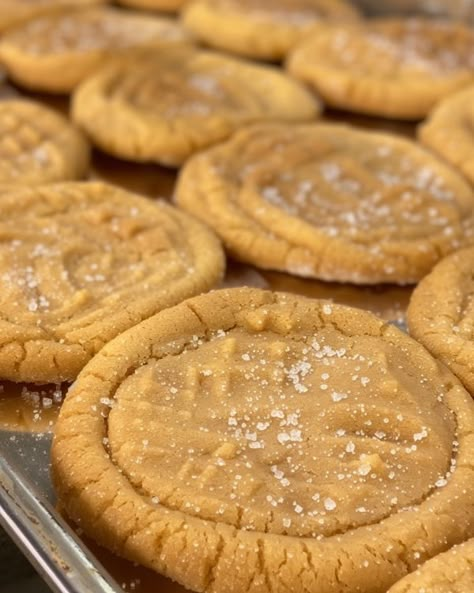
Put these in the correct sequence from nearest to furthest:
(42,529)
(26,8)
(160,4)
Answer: (42,529), (26,8), (160,4)

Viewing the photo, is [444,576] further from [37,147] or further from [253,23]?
[253,23]

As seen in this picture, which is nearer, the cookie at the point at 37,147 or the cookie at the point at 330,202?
the cookie at the point at 330,202

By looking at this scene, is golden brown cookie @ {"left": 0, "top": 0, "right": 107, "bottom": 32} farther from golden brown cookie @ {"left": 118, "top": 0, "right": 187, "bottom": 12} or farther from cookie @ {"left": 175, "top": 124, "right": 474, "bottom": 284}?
cookie @ {"left": 175, "top": 124, "right": 474, "bottom": 284}

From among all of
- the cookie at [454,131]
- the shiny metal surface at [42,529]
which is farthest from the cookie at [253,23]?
the shiny metal surface at [42,529]

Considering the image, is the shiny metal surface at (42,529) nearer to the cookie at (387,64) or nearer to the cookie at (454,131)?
the cookie at (454,131)

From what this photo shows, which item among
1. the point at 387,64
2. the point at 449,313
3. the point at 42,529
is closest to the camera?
the point at 42,529

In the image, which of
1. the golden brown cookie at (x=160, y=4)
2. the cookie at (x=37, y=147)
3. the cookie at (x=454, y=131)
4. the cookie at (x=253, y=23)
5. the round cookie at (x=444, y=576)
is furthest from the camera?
the golden brown cookie at (x=160, y=4)

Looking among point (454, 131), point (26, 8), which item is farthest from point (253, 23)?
point (454, 131)
